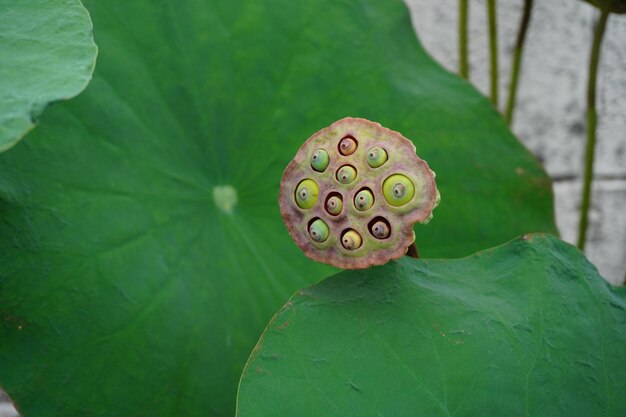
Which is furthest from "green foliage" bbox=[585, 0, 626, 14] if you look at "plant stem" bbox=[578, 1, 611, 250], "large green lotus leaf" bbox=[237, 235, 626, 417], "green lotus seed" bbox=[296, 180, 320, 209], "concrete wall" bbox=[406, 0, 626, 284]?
"concrete wall" bbox=[406, 0, 626, 284]

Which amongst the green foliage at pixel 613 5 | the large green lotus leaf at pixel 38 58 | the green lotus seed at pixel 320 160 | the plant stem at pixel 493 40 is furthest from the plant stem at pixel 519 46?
the large green lotus leaf at pixel 38 58

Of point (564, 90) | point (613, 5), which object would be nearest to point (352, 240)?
point (613, 5)

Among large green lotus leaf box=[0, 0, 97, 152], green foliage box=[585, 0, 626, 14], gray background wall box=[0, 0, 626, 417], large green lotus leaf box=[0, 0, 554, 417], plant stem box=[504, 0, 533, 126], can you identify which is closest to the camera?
large green lotus leaf box=[0, 0, 97, 152]

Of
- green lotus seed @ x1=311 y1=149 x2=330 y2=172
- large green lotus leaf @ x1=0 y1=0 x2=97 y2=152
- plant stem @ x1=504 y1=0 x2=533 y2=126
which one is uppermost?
plant stem @ x1=504 y1=0 x2=533 y2=126

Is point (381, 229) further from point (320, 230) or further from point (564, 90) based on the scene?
point (564, 90)

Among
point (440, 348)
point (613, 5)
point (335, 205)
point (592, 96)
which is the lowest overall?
point (440, 348)

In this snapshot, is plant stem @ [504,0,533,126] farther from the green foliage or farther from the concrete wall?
the concrete wall

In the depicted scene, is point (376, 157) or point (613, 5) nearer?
point (376, 157)

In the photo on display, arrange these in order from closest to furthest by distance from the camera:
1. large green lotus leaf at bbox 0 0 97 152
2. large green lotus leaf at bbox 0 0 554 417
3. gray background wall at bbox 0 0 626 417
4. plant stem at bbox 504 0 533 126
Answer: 1. large green lotus leaf at bbox 0 0 97 152
2. large green lotus leaf at bbox 0 0 554 417
3. plant stem at bbox 504 0 533 126
4. gray background wall at bbox 0 0 626 417
